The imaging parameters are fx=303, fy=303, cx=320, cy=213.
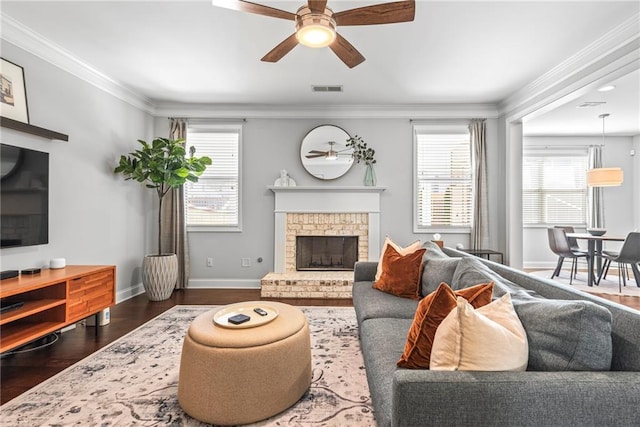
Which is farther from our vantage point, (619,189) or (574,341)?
(619,189)

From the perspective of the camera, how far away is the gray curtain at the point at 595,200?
6246mm

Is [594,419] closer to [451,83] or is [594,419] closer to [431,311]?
[431,311]

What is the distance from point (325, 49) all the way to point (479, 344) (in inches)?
115

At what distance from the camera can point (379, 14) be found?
192 cm

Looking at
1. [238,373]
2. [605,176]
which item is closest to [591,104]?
[605,176]

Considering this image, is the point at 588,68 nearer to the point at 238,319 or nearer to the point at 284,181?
the point at 284,181

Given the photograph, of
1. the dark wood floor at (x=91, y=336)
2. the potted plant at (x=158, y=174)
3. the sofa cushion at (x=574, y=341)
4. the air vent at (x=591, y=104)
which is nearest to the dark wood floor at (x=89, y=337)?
Answer: the dark wood floor at (x=91, y=336)

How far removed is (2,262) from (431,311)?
3407mm

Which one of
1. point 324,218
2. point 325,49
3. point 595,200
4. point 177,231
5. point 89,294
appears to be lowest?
point 89,294

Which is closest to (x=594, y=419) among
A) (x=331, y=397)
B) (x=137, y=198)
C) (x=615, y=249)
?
(x=331, y=397)

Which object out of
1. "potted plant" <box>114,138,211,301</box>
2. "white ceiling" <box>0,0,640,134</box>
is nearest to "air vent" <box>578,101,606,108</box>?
"white ceiling" <box>0,0,640,134</box>

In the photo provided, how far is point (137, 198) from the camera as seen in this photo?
4.38 meters

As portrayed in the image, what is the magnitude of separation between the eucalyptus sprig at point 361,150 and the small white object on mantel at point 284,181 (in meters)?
1.04

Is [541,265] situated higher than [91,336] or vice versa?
[541,265]
